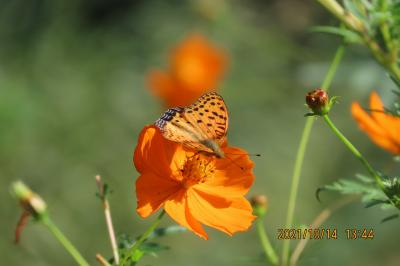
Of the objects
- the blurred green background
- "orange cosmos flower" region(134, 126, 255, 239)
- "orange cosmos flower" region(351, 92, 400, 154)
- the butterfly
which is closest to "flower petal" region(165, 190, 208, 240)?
"orange cosmos flower" region(134, 126, 255, 239)

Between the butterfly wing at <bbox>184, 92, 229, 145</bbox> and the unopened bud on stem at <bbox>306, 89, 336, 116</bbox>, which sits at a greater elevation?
the butterfly wing at <bbox>184, 92, 229, 145</bbox>

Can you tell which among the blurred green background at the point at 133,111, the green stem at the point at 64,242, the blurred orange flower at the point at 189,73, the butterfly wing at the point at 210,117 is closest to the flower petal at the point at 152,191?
the butterfly wing at the point at 210,117

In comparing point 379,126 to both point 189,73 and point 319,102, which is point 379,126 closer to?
point 319,102

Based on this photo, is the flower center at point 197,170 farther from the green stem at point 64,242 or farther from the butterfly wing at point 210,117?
the green stem at point 64,242

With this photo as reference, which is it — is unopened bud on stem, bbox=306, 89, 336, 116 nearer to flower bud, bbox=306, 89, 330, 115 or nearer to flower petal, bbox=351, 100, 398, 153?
flower bud, bbox=306, 89, 330, 115

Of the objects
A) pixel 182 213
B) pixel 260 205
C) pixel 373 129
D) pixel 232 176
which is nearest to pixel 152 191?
pixel 182 213

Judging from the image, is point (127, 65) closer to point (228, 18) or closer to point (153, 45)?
point (153, 45)

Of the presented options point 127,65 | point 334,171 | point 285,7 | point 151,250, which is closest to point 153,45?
point 127,65
